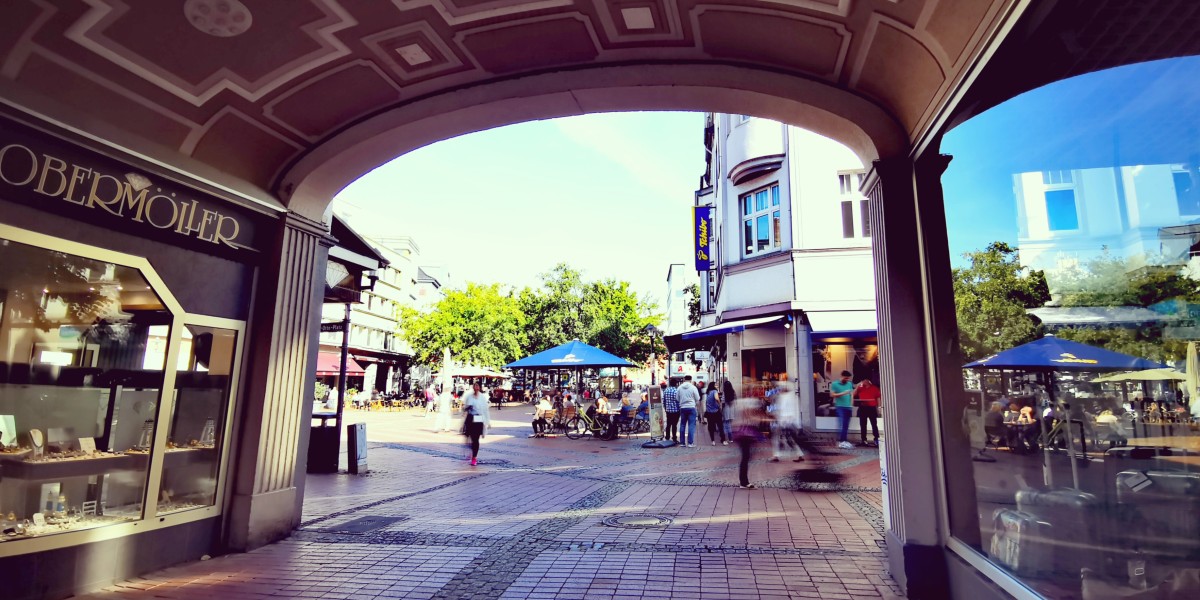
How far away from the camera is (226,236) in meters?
5.40

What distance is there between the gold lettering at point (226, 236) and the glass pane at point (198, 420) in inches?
31.2

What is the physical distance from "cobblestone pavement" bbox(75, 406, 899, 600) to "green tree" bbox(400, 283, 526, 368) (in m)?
25.5

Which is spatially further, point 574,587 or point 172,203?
point 172,203

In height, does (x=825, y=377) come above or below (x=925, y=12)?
below

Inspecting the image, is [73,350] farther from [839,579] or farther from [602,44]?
[839,579]

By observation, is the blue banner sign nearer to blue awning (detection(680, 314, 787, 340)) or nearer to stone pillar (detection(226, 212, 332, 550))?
blue awning (detection(680, 314, 787, 340))

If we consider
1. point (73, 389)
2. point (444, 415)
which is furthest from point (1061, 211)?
point (444, 415)

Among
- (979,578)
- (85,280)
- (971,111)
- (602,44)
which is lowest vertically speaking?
(979,578)

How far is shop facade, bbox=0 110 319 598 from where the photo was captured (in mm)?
4094

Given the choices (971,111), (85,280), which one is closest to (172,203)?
(85,280)

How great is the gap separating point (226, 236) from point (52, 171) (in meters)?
1.39

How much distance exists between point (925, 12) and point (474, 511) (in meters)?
6.47

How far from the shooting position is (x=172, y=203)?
489 cm

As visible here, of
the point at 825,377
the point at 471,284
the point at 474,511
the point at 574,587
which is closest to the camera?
the point at 574,587
